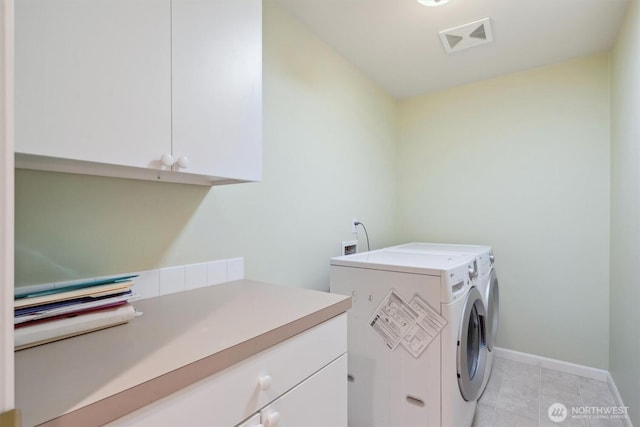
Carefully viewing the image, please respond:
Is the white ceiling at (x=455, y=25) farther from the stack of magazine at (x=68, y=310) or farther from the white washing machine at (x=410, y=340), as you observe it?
the stack of magazine at (x=68, y=310)

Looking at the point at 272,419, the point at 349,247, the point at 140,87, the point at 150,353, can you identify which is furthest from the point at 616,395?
the point at 140,87

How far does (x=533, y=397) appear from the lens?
208 cm

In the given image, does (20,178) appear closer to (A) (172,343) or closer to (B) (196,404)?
(A) (172,343)

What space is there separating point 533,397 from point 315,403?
1.96 meters

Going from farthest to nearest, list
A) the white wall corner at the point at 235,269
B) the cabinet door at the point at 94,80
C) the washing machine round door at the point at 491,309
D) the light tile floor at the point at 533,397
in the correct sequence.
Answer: the washing machine round door at the point at 491,309
the light tile floor at the point at 533,397
the white wall corner at the point at 235,269
the cabinet door at the point at 94,80

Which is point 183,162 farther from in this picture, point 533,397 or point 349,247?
point 533,397

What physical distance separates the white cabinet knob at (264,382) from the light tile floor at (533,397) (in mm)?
1687

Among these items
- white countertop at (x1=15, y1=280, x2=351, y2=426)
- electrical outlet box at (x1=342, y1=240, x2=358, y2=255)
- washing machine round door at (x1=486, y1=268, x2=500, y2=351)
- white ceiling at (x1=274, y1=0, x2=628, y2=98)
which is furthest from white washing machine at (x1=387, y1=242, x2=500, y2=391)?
white ceiling at (x1=274, y1=0, x2=628, y2=98)

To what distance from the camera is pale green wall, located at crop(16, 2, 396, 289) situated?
935 millimetres

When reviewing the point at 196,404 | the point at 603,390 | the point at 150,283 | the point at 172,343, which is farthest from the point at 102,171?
the point at 603,390

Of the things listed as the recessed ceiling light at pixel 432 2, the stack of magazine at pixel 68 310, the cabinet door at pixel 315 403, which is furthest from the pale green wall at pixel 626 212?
the stack of magazine at pixel 68 310

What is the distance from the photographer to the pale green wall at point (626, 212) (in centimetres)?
157

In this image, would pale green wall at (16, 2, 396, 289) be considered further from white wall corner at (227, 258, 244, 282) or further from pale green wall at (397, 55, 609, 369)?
pale green wall at (397, 55, 609, 369)

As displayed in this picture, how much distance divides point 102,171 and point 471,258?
180cm
